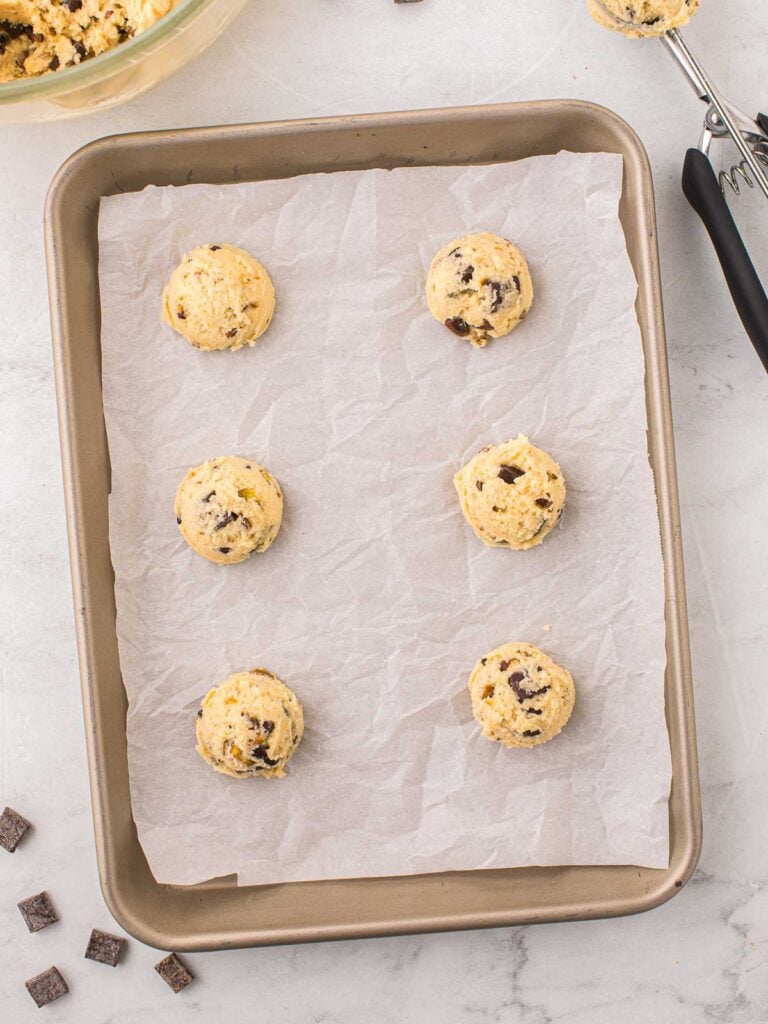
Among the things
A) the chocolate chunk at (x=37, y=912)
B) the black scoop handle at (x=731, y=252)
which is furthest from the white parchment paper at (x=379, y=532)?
the chocolate chunk at (x=37, y=912)

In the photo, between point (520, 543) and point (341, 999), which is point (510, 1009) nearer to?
point (341, 999)

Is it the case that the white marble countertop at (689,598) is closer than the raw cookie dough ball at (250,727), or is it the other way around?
the raw cookie dough ball at (250,727)

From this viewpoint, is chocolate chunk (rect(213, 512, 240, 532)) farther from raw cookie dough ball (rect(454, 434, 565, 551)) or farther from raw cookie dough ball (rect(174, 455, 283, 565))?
raw cookie dough ball (rect(454, 434, 565, 551))

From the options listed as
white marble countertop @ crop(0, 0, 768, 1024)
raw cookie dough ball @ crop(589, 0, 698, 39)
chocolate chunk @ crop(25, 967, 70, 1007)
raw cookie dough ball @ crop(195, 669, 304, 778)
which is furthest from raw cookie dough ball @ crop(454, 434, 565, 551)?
chocolate chunk @ crop(25, 967, 70, 1007)

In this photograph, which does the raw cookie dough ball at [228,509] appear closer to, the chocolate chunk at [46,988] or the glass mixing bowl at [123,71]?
the glass mixing bowl at [123,71]

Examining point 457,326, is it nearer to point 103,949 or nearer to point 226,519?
point 226,519

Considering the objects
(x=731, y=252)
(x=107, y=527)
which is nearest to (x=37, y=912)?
(x=107, y=527)

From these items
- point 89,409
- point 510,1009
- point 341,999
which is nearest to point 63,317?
point 89,409
